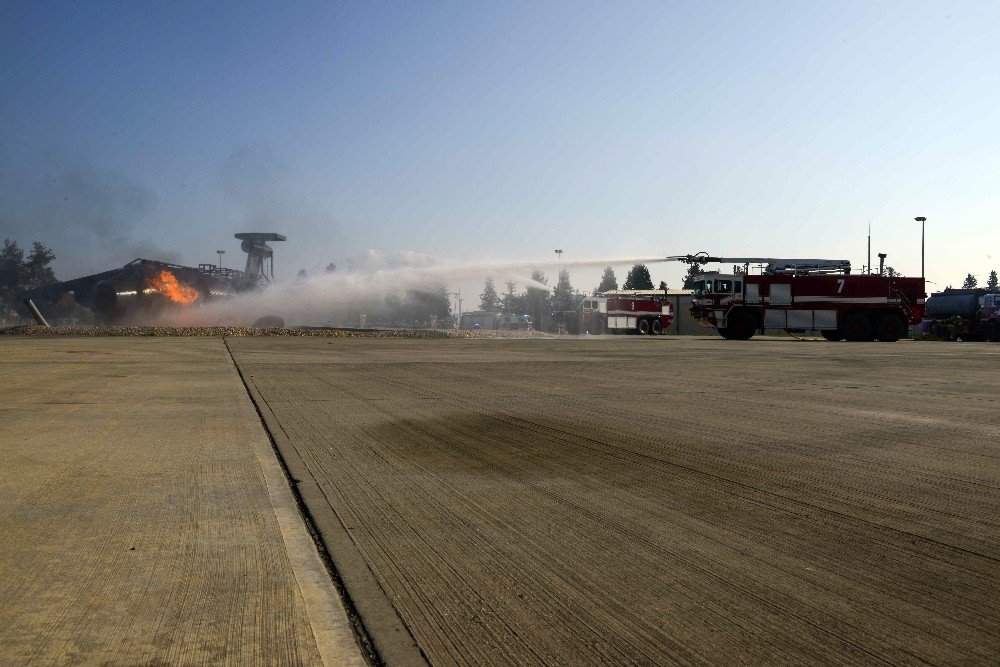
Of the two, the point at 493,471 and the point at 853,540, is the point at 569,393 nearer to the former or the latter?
the point at 493,471

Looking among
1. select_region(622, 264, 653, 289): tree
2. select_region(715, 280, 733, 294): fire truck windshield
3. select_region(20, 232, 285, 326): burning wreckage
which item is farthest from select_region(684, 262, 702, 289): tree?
select_region(622, 264, 653, 289): tree

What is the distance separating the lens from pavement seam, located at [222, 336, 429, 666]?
3.10 meters

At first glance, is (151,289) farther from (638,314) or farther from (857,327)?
(857,327)

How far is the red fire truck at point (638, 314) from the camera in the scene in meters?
51.8

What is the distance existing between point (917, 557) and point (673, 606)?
1.62 meters

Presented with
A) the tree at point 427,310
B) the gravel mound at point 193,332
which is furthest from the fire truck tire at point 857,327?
the tree at point 427,310

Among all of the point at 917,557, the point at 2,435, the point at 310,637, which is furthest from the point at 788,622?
the point at 2,435

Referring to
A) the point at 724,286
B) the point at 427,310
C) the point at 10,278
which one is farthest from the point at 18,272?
the point at 724,286

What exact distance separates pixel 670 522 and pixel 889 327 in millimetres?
37721

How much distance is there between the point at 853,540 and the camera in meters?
4.63

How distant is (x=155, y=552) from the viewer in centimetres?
430

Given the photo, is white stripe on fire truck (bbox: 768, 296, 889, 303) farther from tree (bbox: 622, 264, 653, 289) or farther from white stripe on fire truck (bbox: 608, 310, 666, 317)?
tree (bbox: 622, 264, 653, 289)

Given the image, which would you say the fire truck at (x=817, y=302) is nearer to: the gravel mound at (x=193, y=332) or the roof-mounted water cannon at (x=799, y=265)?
the roof-mounted water cannon at (x=799, y=265)

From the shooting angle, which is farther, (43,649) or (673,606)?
(673,606)
